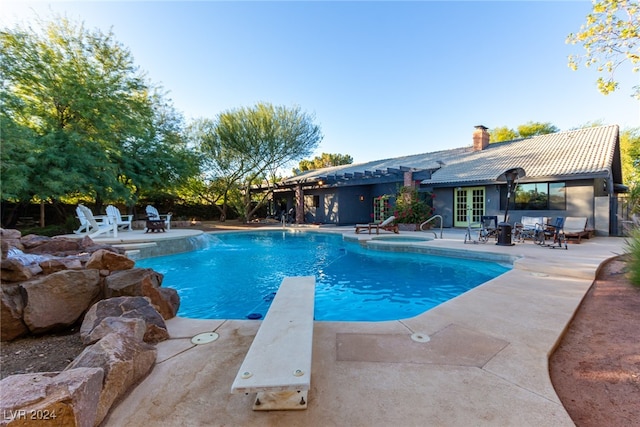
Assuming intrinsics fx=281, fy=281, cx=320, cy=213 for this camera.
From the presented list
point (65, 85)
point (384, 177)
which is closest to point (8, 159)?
point (65, 85)

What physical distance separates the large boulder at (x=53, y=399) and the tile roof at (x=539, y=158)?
1354 centimetres

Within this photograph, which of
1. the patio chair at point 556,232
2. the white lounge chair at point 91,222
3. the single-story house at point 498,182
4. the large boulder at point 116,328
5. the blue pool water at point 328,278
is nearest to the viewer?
the large boulder at point 116,328

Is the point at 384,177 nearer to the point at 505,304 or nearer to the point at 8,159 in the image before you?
the point at 505,304

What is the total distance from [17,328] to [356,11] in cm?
1196

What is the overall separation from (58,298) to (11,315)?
319 mm

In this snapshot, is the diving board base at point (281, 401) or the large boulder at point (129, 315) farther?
the large boulder at point (129, 315)

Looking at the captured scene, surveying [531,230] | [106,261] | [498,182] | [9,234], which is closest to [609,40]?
[531,230]

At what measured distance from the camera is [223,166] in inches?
746

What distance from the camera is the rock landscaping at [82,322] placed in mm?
1289

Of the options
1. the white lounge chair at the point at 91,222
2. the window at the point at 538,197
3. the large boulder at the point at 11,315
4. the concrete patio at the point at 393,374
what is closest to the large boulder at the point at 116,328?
the concrete patio at the point at 393,374

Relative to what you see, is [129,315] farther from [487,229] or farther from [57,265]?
[487,229]

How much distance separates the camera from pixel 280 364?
163 centimetres

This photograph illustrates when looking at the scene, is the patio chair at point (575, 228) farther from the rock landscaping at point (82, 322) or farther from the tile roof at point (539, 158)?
the rock landscaping at point (82, 322)

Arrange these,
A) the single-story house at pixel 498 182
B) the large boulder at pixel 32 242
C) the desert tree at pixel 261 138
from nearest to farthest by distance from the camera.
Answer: the large boulder at pixel 32 242
the single-story house at pixel 498 182
the desert tree at pixel 261 138
